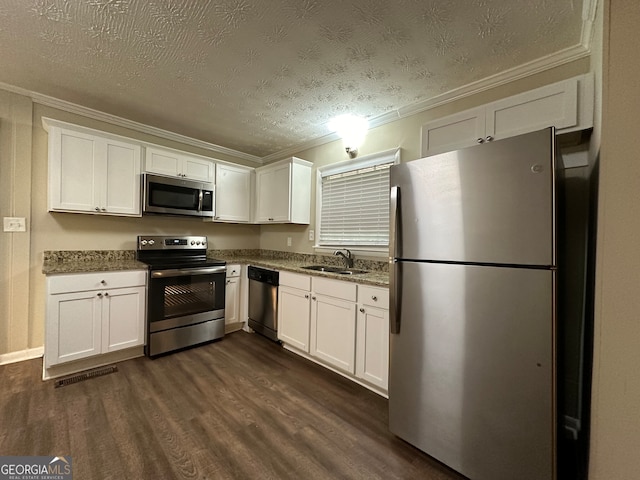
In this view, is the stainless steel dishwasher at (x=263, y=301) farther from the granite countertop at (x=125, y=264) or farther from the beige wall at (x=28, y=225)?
the beige wall at (x=28, y=225)

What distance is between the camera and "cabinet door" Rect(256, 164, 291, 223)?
345cm

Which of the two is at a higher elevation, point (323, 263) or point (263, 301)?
point (323, 263)

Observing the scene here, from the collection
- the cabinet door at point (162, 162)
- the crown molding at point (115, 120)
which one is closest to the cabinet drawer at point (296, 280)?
the cabinet door at point (162, 162)

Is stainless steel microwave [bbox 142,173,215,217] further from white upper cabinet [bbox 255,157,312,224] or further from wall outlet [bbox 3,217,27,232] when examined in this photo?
wall outlet [bbox 3,217,27,232]

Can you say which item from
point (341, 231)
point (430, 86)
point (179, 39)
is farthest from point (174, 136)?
point (430, 86)

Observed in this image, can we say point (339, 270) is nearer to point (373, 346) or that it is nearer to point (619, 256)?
point (373, 346)

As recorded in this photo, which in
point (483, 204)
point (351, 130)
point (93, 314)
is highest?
point (351, 130)

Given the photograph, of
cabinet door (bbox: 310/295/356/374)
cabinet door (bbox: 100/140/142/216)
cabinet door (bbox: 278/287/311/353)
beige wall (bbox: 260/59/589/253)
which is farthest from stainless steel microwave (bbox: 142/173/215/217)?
cabinet door (bbox: 310/295/356/374)

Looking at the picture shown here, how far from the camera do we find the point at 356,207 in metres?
3.07

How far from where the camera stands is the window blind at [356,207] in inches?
111

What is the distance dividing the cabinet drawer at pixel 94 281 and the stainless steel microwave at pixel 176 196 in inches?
27.6

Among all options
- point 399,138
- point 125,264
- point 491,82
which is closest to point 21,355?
point 125,264

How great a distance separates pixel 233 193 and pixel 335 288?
2146 millimetres

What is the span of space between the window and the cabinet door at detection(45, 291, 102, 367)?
2.32 metres
